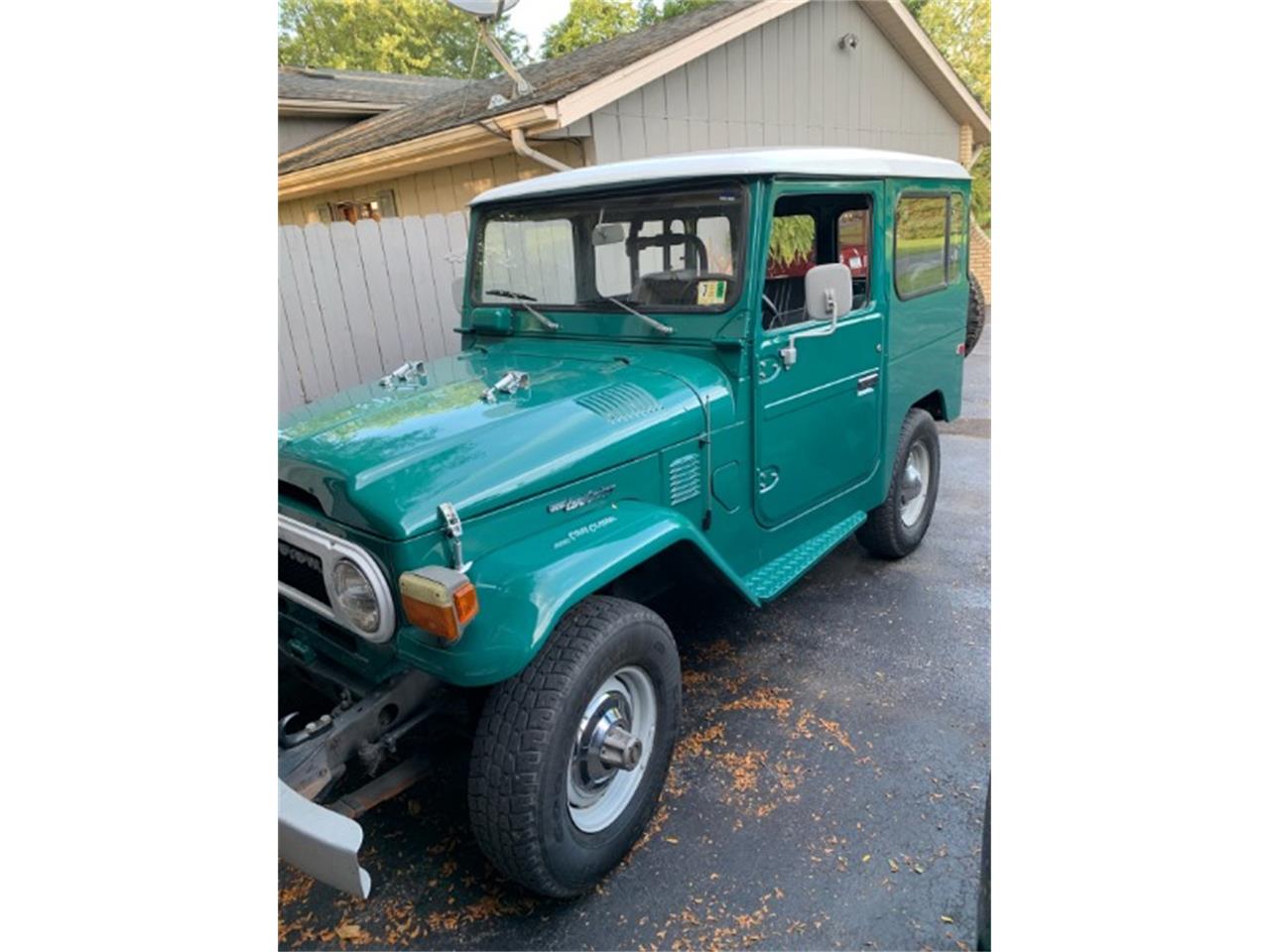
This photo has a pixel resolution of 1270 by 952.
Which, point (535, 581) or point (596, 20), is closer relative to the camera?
point (535, 581)

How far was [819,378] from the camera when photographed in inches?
131

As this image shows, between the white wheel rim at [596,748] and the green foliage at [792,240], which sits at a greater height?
the green foliage at [792,240]

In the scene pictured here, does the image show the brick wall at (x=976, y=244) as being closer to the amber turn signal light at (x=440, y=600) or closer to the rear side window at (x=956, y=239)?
the rear side window at (x=956, y=239)

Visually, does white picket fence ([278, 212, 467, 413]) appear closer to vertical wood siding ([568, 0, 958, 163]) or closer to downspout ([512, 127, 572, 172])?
downspout ([512, 127, 572, 172])

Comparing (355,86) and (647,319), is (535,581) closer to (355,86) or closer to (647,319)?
(647,319)

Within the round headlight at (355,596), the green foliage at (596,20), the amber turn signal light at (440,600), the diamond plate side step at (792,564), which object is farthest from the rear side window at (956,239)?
the green foliage at (596,20)

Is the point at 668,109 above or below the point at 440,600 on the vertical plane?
above

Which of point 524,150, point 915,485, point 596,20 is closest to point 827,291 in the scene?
point 915,485

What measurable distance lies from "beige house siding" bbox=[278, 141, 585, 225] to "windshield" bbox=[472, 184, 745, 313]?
3838mm

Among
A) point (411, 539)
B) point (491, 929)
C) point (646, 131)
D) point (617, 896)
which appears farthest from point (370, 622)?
point (646, 131)

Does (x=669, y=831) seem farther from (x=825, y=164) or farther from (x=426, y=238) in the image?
(x=426, y=238)

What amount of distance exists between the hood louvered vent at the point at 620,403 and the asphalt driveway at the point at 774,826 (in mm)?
1247

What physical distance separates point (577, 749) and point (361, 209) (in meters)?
9.70

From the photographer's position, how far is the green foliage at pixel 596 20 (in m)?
15.2
